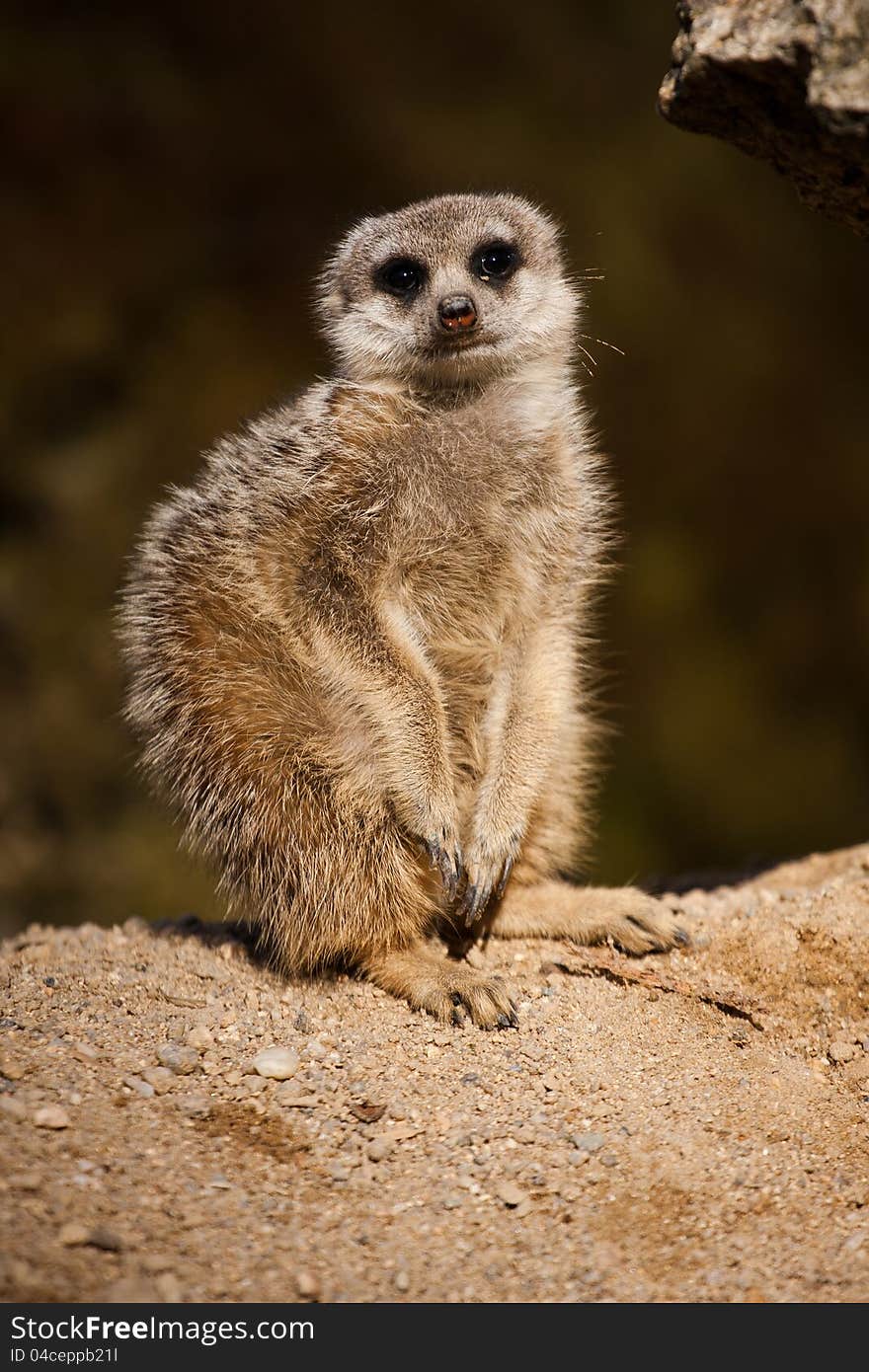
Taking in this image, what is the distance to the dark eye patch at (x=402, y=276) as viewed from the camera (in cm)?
282

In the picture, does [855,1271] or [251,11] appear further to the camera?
[251,11]

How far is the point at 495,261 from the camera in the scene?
9.35 ft

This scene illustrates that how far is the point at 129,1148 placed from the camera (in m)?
1.87

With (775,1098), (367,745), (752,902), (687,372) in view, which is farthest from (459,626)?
(687,372)

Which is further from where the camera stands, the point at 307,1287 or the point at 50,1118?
the point at 50,1118

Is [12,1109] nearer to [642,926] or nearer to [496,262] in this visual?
[642,926]

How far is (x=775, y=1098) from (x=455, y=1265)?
0.75m

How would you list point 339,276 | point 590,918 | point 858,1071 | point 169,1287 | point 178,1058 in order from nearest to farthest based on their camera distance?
point 169,1287
point 178,1058
point 858,1071
point 590,918
point 339,276

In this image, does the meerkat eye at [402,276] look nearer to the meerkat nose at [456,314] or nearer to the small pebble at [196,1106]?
the meerkat nose at [456,314]

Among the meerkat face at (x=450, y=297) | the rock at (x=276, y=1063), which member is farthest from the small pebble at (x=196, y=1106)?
the meerkat face at (x=450, y=297)

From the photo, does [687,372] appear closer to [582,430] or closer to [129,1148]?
[582,430]

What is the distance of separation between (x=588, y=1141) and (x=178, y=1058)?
2.43 ft

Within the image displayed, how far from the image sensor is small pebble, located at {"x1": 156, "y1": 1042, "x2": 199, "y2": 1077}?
84.0 inches

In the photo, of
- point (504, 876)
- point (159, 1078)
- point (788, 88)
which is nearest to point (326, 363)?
point (504, 876)
